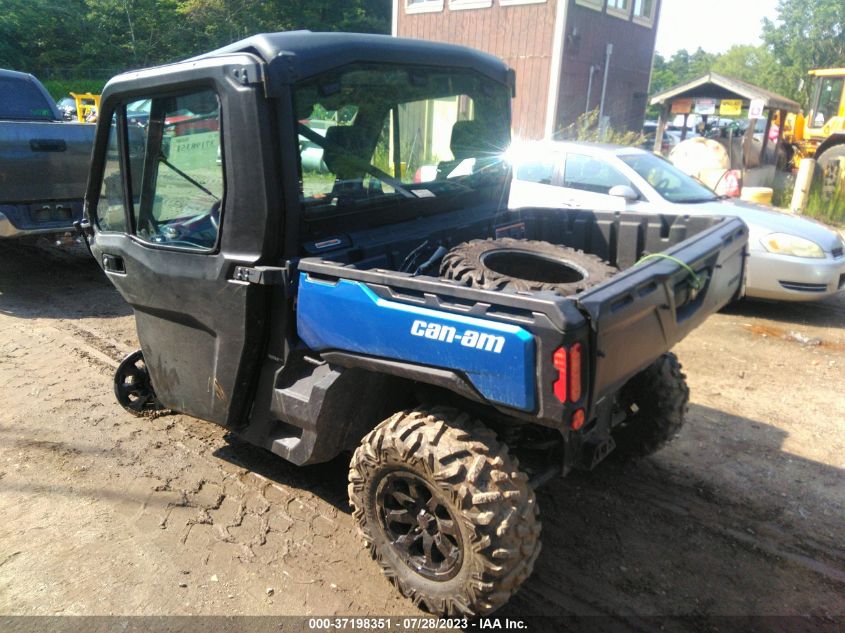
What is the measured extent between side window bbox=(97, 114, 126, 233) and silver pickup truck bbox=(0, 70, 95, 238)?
3842 millimetres

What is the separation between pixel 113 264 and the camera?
11.9ft

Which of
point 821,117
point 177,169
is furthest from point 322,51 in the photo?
point 821,117

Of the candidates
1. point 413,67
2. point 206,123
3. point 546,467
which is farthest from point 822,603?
point 206,123

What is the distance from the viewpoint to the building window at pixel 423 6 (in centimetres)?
1766

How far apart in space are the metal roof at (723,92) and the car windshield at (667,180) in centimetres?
804

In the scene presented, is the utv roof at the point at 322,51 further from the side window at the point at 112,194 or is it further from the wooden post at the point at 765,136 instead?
the wooden post at the point at 765,136

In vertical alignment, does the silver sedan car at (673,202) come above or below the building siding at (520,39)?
below

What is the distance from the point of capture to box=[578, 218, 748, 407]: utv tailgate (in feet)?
6.92

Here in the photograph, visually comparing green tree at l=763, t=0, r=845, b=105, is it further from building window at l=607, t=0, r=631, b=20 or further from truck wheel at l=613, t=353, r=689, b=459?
truck wheel at l=613, t=353, r=689, b=459

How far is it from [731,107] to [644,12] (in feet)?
18.9

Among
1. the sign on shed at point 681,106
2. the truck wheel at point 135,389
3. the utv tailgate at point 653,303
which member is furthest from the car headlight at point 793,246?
the sign on shed at point 681,106

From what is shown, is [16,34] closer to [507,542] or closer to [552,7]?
[552,7]

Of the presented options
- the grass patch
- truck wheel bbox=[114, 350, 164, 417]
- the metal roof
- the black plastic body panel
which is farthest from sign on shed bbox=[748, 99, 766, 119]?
the grass patch

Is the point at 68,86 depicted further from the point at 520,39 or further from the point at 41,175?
the point at 41,175
